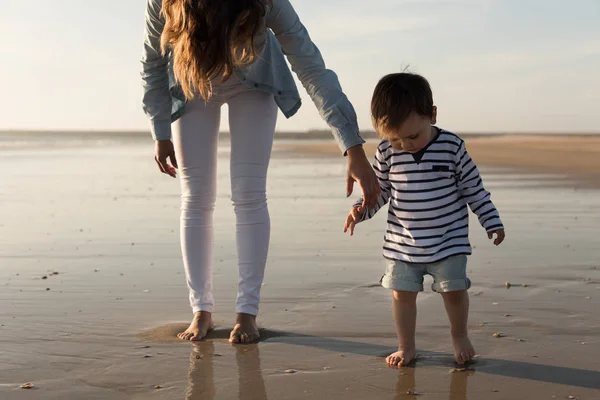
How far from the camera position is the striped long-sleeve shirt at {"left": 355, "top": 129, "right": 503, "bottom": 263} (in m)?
3.19

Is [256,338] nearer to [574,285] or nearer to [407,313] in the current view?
[407,313]

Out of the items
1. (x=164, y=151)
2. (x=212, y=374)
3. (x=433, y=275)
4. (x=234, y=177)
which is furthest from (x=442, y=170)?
(x=164, y=151)

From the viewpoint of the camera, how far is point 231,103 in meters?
3.73

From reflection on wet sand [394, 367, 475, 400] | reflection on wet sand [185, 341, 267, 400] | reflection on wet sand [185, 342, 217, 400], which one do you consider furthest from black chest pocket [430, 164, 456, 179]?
reflection on wet sand [185, 342, 217, 400]

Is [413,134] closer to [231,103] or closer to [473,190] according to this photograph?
[473,190]

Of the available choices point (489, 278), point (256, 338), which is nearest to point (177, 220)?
point (489, 278)

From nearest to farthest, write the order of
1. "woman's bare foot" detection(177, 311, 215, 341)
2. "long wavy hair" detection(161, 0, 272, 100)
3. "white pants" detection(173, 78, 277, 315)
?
"long wavy hair" detection(161, 0, 272, 100), "woman's bare foot" detection(177, 311, 215, 341), "white pants" detection(173, 78, 277, 315)

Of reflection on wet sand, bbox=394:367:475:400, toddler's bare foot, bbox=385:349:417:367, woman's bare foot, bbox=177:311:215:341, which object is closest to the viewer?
reflection on wet sand, bbox=394:367:475:400

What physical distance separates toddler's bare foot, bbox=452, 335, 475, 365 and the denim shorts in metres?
0.20

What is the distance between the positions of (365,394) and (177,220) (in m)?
5.14

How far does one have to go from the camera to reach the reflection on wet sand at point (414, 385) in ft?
9.08

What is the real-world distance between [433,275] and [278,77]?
113 cm

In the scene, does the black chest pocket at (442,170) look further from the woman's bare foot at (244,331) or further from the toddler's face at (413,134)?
the woman's bare foot at (244,331)

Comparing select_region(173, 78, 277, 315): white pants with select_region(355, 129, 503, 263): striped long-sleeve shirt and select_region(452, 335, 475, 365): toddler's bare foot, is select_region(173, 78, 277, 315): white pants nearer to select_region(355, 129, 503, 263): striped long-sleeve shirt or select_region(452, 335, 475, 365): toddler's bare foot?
select_region(355, 129, 503, 263): striped long-sleeve shirt
